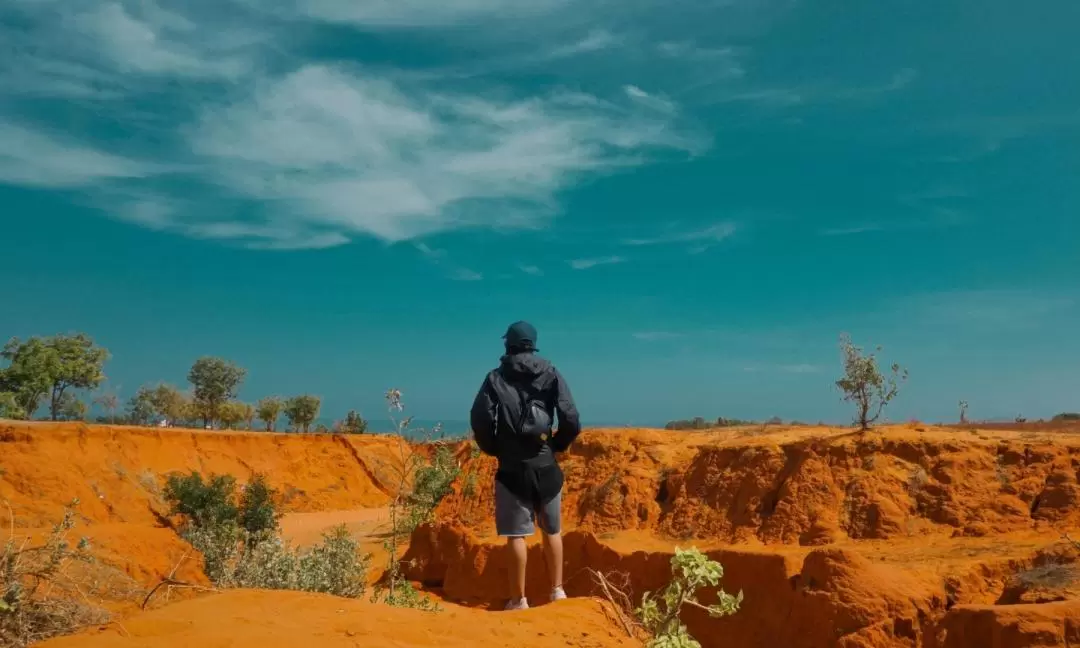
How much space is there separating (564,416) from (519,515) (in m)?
0.82

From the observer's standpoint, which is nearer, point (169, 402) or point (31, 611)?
point (31, 611)

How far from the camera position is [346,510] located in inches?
1309

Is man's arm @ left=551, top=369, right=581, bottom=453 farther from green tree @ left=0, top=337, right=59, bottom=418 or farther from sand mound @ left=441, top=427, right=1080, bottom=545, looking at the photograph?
green tree @ left=0, top=337, right=59, bottom=418

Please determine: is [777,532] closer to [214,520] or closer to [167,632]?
[167,632]

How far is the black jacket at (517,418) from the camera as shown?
5.78 metres

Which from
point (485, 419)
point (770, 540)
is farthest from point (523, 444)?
point (770, 540)

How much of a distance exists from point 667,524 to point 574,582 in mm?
2582

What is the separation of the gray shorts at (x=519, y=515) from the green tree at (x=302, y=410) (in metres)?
49.8

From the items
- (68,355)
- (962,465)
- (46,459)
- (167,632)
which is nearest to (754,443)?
(962,465)

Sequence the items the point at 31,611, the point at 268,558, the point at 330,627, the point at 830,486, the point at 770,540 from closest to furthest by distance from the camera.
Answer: the point at 330,627
the point at 31,611
the point at 268,558
the point at 770,540
the point at 830,486

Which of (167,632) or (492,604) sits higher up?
(167,632)

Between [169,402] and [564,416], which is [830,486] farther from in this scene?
[169,402]

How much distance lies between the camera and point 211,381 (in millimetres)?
54000

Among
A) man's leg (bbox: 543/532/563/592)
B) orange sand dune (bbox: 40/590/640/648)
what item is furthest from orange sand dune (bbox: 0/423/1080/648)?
man's leg (bbox: 543/532/563/592)
